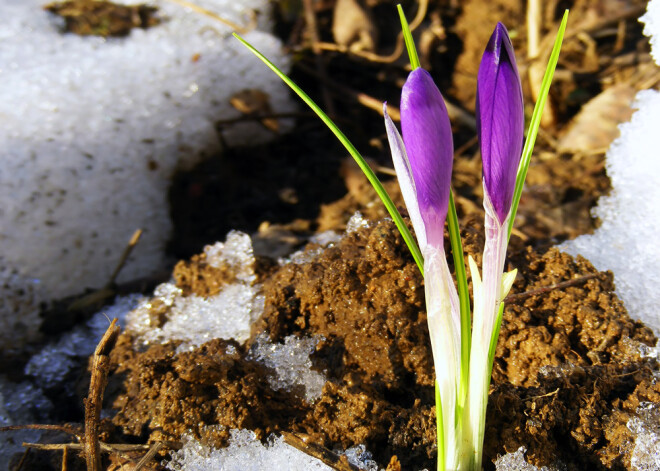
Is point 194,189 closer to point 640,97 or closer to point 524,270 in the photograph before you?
point 524,270

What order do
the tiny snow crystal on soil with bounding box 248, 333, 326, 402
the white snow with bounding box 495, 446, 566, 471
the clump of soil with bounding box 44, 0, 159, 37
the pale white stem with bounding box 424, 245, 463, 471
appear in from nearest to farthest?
the pale white stem with bounding box 424, 245, 463, 471
the white snow with bounding box 495, 446, 566, 471
the tiny snow crystal on soil with bounding box 248, 333, 326, 402
the clump of soil with bounding box 44, 0, 159, 37

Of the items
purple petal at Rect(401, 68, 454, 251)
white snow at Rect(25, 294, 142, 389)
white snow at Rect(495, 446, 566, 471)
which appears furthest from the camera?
white snow at Rect(25, 294, 142, 389)

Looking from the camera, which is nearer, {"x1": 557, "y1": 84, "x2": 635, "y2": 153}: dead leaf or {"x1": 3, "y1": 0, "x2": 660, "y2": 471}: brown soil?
{"x1": 3, "y1": 0, "x2": 660, "y2": 471}: brown soil

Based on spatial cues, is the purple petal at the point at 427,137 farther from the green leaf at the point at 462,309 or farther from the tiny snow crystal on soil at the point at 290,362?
the tiny snow crystal on soil at the point at 290,362

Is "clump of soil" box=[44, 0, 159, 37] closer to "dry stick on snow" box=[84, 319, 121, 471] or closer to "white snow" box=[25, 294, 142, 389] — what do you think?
"white snow" box=[25, 294, 142, 389]

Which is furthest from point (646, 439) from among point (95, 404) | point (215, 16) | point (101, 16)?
point (101, 16)

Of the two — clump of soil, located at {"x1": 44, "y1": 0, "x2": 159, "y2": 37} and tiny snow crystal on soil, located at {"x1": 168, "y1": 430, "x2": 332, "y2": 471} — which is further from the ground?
clump of soil, located at {"x1": 44, "y1": 0, "x2": 159, "y2": 37}

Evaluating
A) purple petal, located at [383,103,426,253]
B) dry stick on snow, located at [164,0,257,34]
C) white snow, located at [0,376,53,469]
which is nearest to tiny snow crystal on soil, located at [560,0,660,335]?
purple petal, located at [383,103,426,253]
